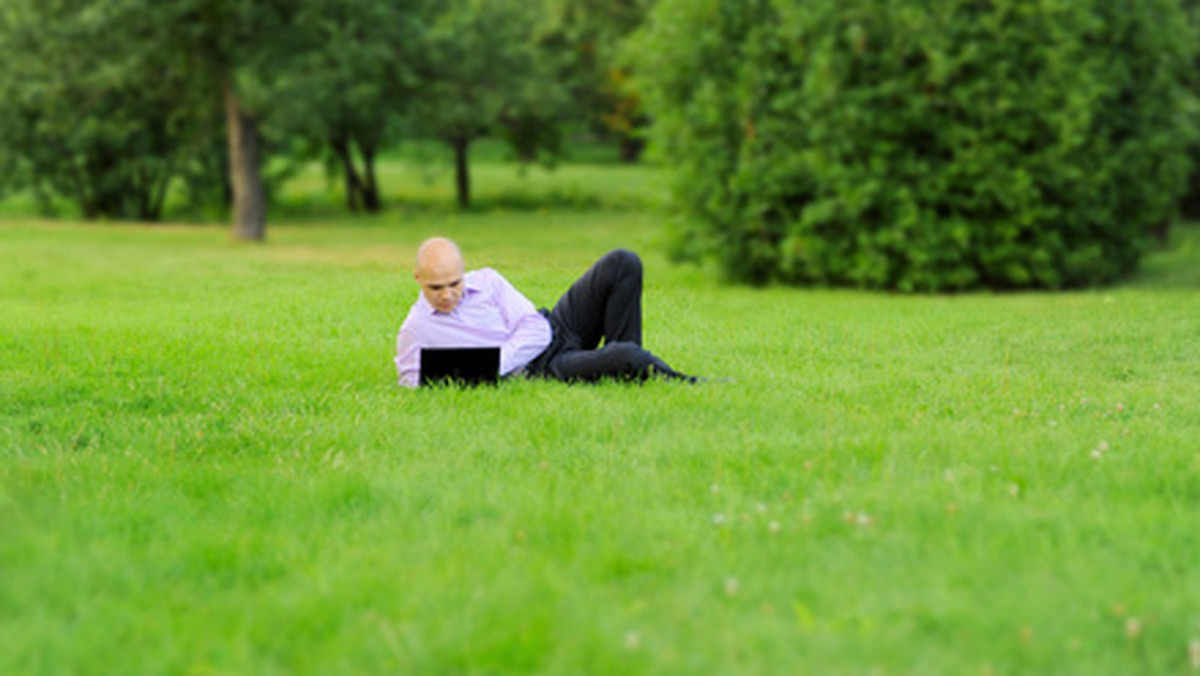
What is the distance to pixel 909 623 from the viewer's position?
362cm

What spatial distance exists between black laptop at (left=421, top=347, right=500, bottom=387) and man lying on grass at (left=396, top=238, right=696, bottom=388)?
0.48 feet

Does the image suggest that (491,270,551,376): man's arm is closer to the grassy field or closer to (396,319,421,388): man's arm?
the grassy field

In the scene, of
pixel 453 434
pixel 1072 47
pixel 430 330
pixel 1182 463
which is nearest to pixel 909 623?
pixel 1182 463

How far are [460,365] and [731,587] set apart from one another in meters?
3.57

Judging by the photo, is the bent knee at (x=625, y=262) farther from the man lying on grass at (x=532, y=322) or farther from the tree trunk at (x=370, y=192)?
the tree trunk at (x=370, y=192)

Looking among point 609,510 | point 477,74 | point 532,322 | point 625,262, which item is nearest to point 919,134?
point 625,262

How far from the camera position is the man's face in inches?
273

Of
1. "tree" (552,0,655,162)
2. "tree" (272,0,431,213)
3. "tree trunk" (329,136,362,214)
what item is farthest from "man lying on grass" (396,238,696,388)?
"tree" (552,0,655,162)

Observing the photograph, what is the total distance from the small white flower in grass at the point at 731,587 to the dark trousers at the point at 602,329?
10.8 ft

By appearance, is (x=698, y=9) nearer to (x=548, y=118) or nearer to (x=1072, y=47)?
(x=1072, y=47)

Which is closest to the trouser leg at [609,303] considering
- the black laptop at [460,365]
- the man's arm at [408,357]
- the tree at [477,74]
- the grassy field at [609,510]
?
the grassy field at [609,510]

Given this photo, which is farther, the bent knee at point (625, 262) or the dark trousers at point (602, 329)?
the bent knee at point (625, 262)

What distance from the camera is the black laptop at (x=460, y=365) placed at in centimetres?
702

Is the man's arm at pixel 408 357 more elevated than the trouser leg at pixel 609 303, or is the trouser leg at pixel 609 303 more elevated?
the trouser leg at pixel 609 303
